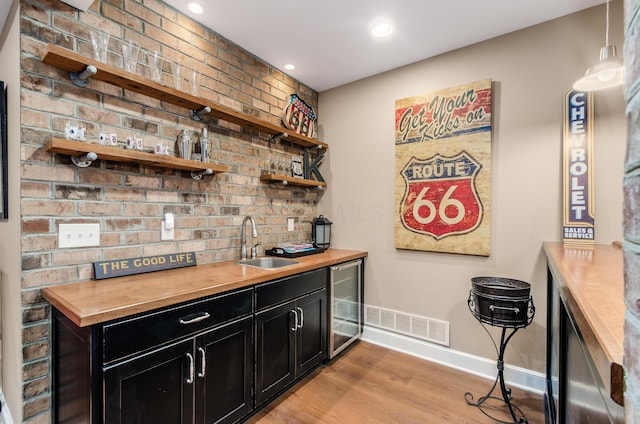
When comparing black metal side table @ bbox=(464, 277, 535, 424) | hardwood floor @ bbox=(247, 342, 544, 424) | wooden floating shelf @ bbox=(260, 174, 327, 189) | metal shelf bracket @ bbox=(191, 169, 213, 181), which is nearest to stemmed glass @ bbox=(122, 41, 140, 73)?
metal shelf bracket @ bbox=(191, 169, 213, 181)

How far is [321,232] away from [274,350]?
1428mm

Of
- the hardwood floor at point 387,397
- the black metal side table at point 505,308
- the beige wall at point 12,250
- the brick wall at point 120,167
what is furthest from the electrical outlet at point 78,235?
the black metal side table at point 505,308

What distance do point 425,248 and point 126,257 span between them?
7.75 ft

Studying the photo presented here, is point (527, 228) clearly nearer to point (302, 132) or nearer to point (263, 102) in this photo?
point (302, 132)

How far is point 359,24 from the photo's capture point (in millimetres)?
2305

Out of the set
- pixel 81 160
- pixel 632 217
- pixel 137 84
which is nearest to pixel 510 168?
pixel 632 217

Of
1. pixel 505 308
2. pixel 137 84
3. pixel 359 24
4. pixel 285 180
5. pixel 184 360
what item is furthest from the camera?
pixel 285 180

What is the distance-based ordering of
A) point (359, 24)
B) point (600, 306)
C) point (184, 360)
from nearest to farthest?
1. point (600, 306)
2. point (184, 360)
3. point (359, 24)

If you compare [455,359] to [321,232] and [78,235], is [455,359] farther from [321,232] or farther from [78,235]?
[78,235]

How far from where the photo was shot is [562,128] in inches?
87.0

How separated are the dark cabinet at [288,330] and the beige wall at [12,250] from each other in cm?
122

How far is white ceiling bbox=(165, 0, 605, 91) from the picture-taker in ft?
6.87

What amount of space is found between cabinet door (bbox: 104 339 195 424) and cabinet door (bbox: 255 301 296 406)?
19.3 inches

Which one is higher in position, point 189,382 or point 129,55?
point 129,55
